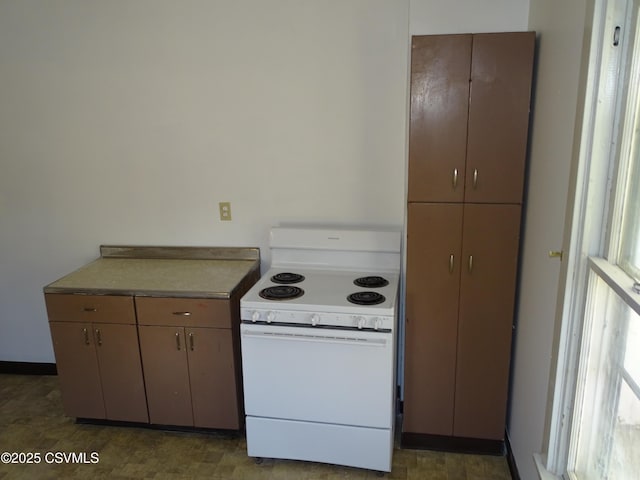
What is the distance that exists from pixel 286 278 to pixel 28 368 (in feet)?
6.61

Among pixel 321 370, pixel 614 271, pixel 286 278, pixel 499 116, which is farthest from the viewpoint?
pixel 286 278

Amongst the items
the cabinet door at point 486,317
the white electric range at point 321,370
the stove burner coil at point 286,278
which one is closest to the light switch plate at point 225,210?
the stove burner coil at point 286,278

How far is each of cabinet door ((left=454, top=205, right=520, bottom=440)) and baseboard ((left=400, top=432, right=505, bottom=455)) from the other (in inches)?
1.6

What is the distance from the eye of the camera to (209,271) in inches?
106

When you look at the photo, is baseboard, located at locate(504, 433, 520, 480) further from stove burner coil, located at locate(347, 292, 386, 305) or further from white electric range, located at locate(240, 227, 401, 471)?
stove burner coil, located at locate(347, 292, 386, 305)

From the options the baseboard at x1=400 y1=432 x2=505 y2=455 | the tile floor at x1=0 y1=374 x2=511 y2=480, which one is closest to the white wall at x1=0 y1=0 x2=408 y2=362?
the tile floor at x1=0 y1=374 x2=511 y2=480

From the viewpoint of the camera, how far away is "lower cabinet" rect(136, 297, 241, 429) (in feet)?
7.91

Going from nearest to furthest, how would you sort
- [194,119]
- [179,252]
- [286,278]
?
[286,278] < [194,119] < [179,252]

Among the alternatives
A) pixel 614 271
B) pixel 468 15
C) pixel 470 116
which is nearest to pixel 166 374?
pixel 470 116

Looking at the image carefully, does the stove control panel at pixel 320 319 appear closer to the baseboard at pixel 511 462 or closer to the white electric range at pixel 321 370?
the white electric range at pixel 321 370

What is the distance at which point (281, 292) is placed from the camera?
2.29 metres

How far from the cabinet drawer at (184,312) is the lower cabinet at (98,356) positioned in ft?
0.26

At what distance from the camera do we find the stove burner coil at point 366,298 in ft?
7.15

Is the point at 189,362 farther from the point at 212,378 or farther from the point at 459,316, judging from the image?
the point at 459,316
